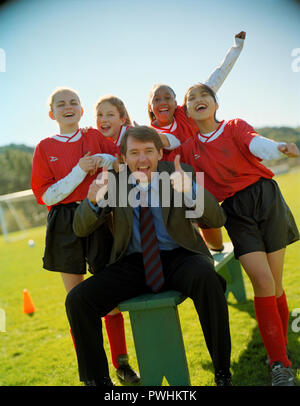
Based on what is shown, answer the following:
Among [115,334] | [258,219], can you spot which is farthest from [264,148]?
[115,334]

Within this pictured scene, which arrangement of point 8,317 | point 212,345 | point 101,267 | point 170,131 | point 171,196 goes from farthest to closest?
point 8,317 < point 170,131 < point 101,267 < point 171,196 < point 212,345

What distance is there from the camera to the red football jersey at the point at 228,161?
2635mm

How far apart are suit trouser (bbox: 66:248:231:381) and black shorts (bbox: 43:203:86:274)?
31 cm

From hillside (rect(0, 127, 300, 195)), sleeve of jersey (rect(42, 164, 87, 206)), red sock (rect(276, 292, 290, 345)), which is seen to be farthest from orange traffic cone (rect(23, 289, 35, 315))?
hillside (rect(0, 127, 300, 195))

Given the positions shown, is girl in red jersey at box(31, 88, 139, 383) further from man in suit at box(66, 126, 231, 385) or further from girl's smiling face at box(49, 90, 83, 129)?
man in suit at box(66, 126, 231, 385)

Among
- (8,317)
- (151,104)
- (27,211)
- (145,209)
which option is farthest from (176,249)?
(27,211)

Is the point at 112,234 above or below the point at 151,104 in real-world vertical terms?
below

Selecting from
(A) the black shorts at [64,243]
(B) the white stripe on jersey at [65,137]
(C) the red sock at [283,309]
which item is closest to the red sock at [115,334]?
(A) the black shorts at [64,243]

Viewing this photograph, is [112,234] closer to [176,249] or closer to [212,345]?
[176,249]

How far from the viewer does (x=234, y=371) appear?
278 centimetres

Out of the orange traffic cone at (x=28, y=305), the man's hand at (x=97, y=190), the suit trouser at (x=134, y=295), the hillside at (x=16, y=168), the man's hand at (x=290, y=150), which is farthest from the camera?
the hillside at (x=16, y=168)

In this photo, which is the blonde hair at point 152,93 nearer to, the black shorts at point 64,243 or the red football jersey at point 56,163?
the red football jersey at point 56,163

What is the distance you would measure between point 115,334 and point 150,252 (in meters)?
0.80
